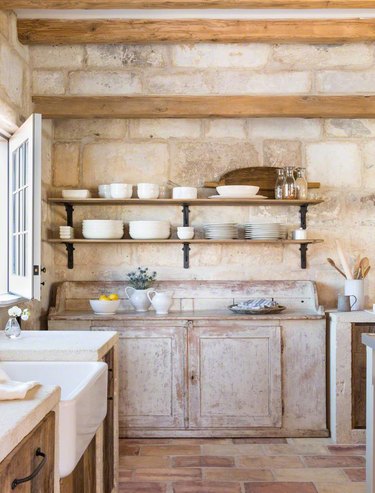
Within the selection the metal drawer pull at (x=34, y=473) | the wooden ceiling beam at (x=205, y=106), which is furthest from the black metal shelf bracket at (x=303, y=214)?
the metal drawer pull at (x=34, y=473)

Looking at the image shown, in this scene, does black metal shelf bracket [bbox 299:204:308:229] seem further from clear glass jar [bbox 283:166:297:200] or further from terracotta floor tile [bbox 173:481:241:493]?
terracotta floor tile [bbox 173:481:241:493]

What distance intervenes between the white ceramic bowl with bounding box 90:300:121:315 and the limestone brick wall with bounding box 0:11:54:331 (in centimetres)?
41

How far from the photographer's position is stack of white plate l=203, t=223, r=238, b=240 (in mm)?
4352

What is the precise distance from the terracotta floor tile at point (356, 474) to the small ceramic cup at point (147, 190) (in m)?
2.26

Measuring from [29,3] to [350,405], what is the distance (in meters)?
3.25

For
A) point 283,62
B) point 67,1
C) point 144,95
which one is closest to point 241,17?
point 283,62

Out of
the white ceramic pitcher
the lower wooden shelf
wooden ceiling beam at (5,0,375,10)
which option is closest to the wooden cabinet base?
the white ceramic pitcher

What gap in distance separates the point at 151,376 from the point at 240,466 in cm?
89

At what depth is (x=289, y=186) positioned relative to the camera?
14.2 ft

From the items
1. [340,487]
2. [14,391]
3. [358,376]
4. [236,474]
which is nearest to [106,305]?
[236,474]

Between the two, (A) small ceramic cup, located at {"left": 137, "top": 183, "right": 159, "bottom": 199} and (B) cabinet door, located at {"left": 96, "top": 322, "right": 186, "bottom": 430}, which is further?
(A) small ceramic cup, located at {"left": 137, "top": 183, "right": 159, "bottom": 199}

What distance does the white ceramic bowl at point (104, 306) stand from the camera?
4.14 meters

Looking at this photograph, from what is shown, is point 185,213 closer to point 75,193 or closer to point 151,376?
point 75,193

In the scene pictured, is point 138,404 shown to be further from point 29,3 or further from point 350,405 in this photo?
point 29,3
